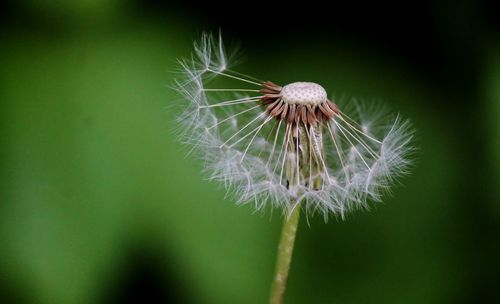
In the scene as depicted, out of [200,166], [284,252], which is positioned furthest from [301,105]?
[200,166]

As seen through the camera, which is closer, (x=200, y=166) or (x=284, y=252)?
(x=284, y=252)

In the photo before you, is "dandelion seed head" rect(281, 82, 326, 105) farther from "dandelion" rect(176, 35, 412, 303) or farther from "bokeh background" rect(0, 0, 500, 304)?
"bokeh background" rect(0, 0, 500, 304)

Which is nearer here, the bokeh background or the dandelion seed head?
the dandelion seed head

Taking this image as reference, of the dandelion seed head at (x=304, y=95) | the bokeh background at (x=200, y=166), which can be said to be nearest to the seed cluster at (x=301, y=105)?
the dandelion seed head at (x=304, y=95)

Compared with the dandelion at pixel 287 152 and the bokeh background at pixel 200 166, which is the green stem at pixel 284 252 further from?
the bokeh background at pixel 200 166

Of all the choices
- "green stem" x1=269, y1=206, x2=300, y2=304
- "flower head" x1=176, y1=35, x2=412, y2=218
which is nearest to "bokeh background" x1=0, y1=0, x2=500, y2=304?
"flower head" x1=176, y1=35, x2=412, y2=218

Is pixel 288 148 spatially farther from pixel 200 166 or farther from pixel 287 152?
pixel 200 166

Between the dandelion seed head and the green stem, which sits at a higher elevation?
the dandelion seed head
